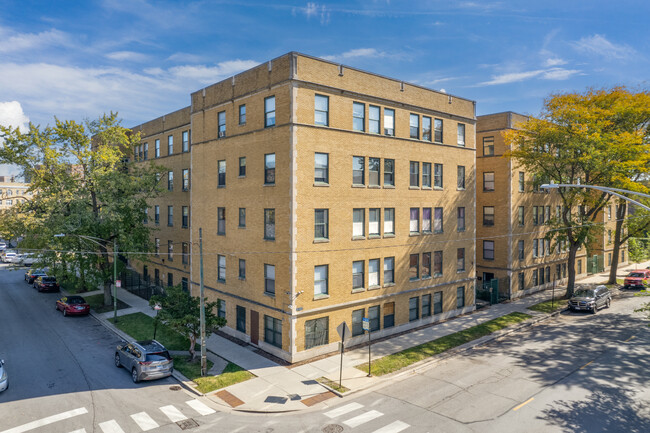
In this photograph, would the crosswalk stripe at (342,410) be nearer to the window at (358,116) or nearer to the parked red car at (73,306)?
the window at (358,116)

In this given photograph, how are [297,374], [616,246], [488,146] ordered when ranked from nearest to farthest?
1. [297,374]
2. [488,146]
3. [616,246]

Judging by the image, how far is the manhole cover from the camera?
15.3m

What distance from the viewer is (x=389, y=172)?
2688 centimetres

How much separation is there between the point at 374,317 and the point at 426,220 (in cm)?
798

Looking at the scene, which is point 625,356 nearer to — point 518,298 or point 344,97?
point 518,298

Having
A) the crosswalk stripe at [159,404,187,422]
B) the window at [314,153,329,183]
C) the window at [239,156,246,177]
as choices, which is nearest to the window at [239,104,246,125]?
the window at [239,156,246,177]

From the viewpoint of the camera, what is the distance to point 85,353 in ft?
77.8

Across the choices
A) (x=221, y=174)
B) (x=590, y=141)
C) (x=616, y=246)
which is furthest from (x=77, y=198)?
(x=616, y=246)

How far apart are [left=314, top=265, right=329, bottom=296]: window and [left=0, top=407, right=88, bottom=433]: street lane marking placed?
38.8 ft

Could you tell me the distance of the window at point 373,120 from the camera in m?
25.8

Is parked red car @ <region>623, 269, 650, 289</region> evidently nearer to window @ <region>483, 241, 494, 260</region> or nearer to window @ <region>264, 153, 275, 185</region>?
window @ <region>483, 241, 494, 260</region>

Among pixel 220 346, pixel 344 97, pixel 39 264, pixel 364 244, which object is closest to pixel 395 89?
pixel 344 97

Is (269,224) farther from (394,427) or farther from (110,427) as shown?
(394,427)

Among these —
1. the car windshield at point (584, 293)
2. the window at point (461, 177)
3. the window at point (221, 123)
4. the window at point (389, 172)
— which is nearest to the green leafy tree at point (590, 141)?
the car windshield at point (584, 293)
